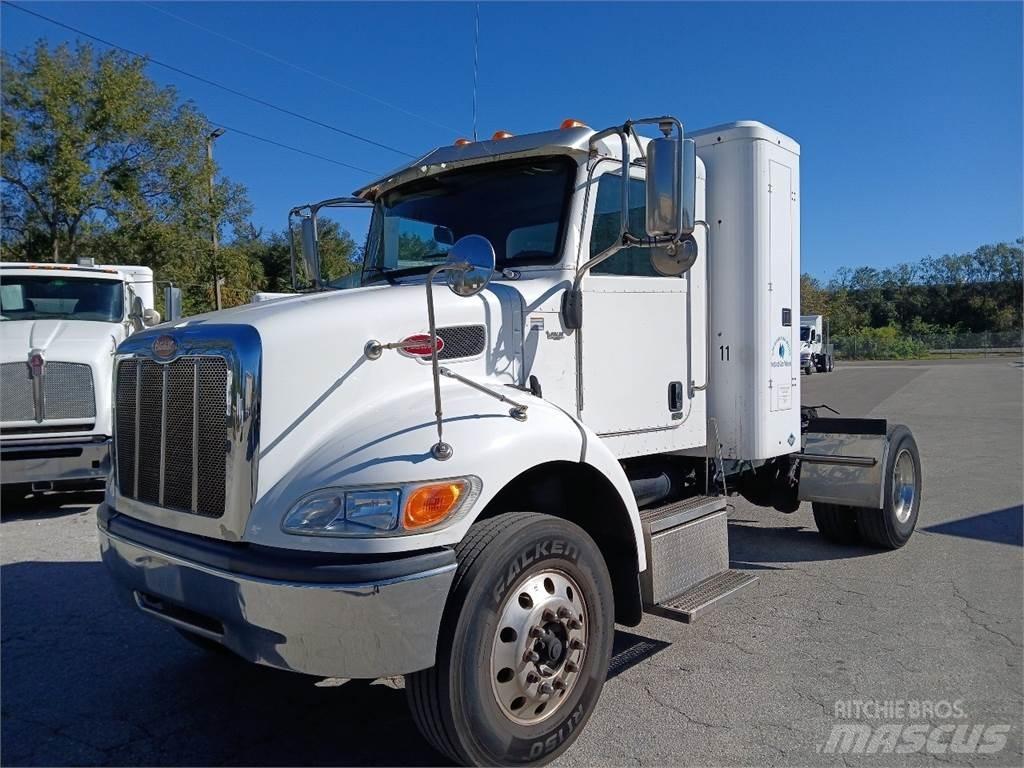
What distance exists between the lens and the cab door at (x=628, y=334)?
3.92 meters

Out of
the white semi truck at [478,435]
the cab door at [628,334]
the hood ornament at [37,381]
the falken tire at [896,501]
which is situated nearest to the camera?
the white semi truck at [478,435]

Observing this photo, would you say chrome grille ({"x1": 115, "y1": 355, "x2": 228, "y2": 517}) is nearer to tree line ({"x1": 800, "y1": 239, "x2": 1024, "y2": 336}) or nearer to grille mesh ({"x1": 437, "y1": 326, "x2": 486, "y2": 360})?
grille mesh ({"x1": 437, "y1": 326, "x2": 486, "y2": 360})

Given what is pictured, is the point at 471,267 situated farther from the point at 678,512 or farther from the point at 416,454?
the point at 678,512

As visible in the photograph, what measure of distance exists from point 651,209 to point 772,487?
3.36m

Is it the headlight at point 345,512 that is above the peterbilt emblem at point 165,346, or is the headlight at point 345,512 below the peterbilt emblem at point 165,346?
below

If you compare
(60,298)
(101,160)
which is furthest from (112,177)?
(60,298)

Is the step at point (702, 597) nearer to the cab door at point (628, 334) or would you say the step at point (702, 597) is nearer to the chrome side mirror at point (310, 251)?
the cab door at point (628, 334)

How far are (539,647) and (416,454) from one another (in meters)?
0.93

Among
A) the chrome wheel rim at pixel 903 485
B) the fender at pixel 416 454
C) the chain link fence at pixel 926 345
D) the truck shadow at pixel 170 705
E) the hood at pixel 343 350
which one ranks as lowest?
the truck shadow at pixel 170 705

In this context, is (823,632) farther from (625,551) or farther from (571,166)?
(571,166)

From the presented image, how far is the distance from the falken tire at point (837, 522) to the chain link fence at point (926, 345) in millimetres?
70323

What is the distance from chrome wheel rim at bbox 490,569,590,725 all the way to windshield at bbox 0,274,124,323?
7712mm

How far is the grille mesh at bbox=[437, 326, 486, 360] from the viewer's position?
3.29 m

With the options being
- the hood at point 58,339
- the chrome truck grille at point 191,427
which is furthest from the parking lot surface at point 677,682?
the hood at point 58,339
